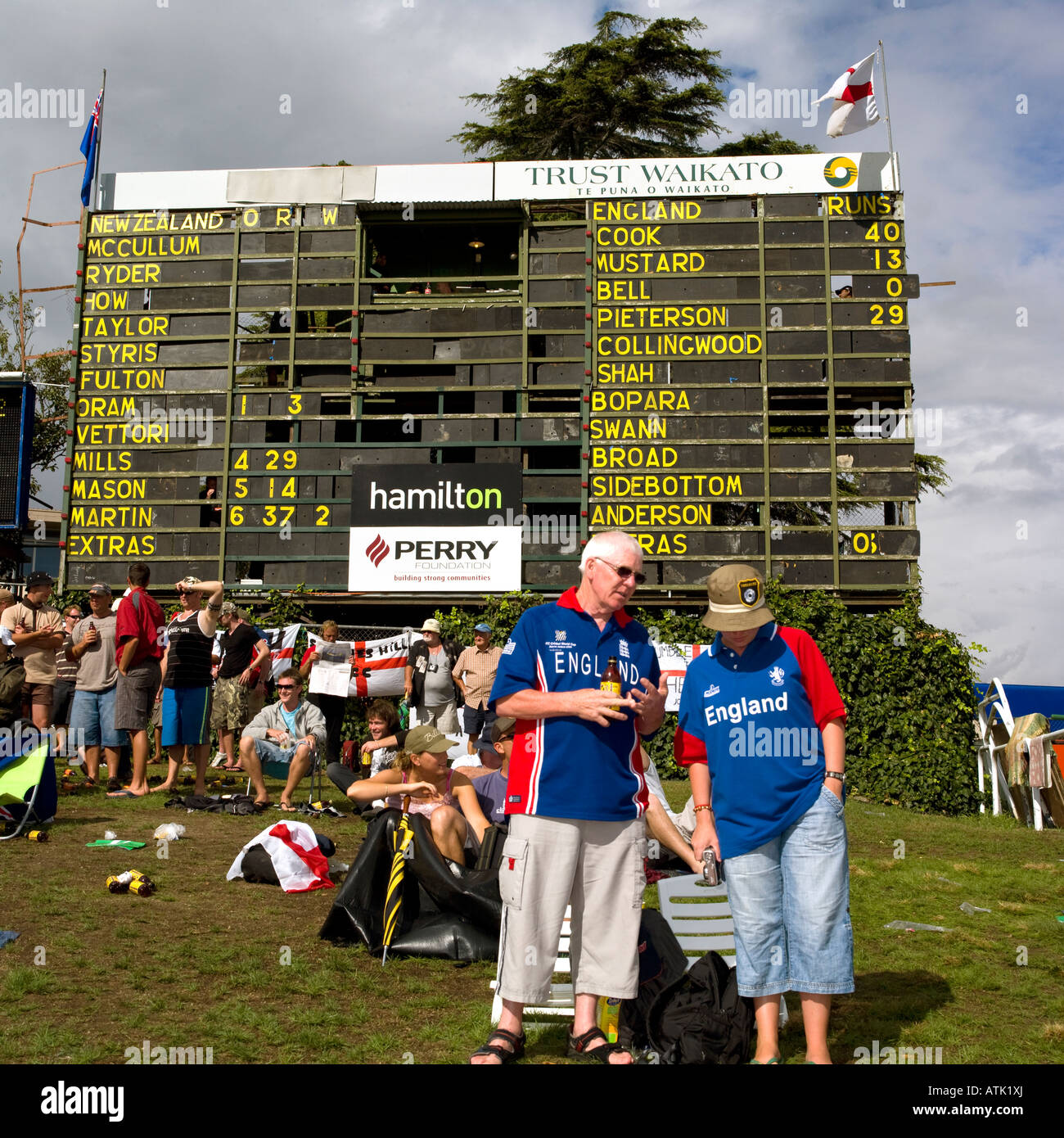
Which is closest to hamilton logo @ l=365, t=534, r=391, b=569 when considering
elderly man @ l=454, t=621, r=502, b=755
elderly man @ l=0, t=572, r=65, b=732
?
elderly man @ l=454, t=621, r=502, b=755

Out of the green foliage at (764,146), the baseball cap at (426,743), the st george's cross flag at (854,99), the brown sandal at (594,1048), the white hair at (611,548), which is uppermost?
the green foliage at (764,146)

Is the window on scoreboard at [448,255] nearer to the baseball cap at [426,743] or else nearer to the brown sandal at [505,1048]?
the baseball cap at [426,743]

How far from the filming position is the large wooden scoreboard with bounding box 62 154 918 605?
16094 mm

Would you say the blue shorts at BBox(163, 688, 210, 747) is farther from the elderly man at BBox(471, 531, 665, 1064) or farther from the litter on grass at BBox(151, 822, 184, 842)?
the elderly man at BBox(471, 531, 665, 1064)

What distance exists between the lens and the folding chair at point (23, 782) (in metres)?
8.61

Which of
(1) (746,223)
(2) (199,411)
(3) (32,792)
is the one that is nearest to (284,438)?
(2) (199,411)

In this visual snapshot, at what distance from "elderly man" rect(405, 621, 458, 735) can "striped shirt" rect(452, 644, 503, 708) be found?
0.72 feet

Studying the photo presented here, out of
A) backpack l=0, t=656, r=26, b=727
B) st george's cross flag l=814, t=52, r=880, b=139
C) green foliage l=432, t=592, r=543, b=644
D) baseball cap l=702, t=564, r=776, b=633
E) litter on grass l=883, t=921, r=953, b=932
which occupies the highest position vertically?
st george's cross flag l=814, t=52, r=880, b=139

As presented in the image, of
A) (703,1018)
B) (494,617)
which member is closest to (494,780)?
(703,1018)

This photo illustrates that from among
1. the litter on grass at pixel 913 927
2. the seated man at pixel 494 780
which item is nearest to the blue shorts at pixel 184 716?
the seated man at pixel 494 780

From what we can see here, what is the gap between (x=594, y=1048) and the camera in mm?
4293

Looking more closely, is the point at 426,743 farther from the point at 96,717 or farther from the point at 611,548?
the point at 96,717

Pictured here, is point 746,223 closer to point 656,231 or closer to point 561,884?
point 656,231

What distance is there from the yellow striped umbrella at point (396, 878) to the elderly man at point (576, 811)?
A: 6.06ft
